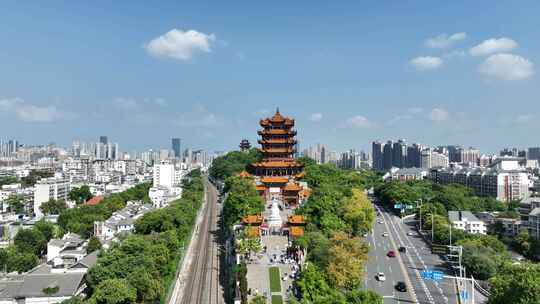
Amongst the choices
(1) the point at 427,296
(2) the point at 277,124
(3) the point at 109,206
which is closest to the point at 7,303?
(1) the point at 427,296

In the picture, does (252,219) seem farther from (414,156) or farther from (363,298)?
(414,156)

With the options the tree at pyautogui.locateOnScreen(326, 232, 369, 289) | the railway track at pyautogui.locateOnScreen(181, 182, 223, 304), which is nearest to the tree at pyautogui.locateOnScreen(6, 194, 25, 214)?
the railway track at pyautogui.locateOnScreen(181, 182, 223, 304)

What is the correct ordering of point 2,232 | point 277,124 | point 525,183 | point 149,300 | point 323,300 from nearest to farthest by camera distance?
point 323,300, point 149,300, point 2,232, point 277,124, point 525,183

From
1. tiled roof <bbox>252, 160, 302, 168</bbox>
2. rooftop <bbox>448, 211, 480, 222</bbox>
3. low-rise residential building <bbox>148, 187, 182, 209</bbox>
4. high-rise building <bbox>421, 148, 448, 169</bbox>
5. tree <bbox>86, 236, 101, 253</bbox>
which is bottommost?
tree <bbox>86, 236, 101, 253</bbox>

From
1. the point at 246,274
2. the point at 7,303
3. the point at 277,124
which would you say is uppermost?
the point at 277,124

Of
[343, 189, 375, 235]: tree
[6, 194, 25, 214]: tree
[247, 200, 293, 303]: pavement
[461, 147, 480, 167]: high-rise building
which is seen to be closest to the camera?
[247, 200, 293, 303]: pavement

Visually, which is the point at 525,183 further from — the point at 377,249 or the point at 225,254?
the point at 225,254

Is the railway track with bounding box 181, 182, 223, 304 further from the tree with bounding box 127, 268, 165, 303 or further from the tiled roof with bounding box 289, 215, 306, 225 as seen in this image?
the tiled roof with bounding box 289, 215, 306, 225
